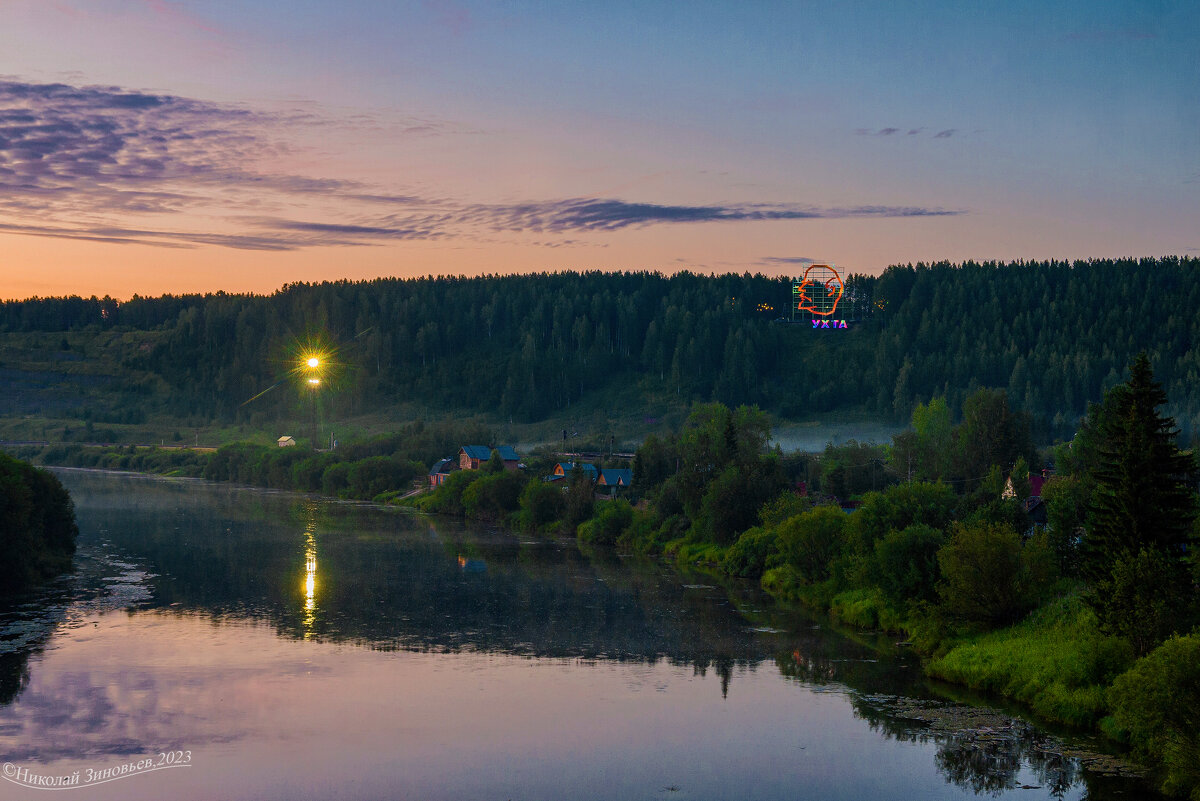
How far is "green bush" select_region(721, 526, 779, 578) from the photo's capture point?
64.8 m

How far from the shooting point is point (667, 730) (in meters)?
35.5

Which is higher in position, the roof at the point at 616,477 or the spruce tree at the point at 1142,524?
the spruce tree at the point at 1142,524

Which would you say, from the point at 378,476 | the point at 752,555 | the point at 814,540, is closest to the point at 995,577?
the point at 814,540

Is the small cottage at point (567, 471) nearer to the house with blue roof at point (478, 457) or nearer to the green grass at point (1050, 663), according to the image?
the house with blue roof at point (478, 457)

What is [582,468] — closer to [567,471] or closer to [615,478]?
[615,478]

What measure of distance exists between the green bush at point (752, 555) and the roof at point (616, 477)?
1149 inches

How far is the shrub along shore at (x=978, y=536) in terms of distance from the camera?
34.3 m

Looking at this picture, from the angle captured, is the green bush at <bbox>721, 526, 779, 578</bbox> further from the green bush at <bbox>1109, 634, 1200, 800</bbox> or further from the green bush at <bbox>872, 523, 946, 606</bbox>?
the green bush at <bbox>1109, 634, 1200, 800</bbox>

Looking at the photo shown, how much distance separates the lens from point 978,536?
1716 inches

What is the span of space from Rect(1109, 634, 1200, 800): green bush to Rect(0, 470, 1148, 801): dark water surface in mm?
1303

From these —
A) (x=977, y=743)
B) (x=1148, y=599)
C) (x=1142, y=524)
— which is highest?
(x=1142, y=524)

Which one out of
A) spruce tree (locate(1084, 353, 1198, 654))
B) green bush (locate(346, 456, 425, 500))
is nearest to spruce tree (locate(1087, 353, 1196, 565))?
spruce tree (locate(1084, 353, 1198, 654))

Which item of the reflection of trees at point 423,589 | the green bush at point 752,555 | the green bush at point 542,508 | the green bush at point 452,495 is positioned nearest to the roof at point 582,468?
the green bush at point 542,508

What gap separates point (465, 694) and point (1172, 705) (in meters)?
21.8
